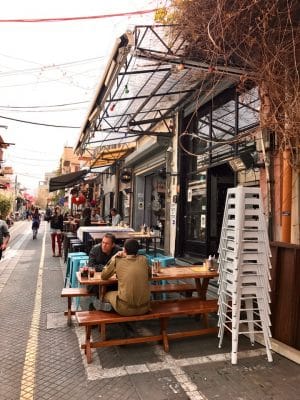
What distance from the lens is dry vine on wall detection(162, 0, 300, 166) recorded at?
5.00 m

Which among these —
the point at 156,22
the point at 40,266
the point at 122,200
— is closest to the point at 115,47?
the point at 156,22

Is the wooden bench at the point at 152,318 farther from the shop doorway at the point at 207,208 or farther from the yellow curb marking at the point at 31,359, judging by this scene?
A: the shop doorway at the point at 207,208

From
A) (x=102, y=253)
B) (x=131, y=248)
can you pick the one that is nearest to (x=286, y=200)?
(x=131, y=248)

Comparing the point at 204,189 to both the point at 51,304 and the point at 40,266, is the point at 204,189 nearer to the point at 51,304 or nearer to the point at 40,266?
the point at 51,304

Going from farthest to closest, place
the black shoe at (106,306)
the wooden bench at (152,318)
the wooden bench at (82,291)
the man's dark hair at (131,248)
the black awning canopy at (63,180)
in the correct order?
the black awning canopy at (63,180)
the wooden bench at (82,291)
the black shoe at (106,306)
the man's dark hair at (131,248)
the wooden bench at (152,318)

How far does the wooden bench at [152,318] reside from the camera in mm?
4363

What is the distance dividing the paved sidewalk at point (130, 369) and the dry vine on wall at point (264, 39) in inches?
122

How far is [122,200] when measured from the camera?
20.1 m

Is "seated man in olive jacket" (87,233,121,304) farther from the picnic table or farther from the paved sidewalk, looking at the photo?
the paved sidewalk

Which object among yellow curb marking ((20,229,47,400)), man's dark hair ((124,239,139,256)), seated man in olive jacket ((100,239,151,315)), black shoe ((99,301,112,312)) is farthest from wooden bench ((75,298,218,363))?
man's dark hair ((124,239,139,256))

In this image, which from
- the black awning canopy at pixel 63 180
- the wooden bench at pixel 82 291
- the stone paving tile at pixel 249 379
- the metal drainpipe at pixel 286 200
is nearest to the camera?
the stone paving tile at pixel 249 379

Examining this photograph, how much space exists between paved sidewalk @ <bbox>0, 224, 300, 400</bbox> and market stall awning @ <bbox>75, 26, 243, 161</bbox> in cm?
419

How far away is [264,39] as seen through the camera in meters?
5.14

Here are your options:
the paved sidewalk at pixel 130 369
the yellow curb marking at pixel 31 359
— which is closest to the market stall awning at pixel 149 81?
the paved sidewalk at pixel 130 369
